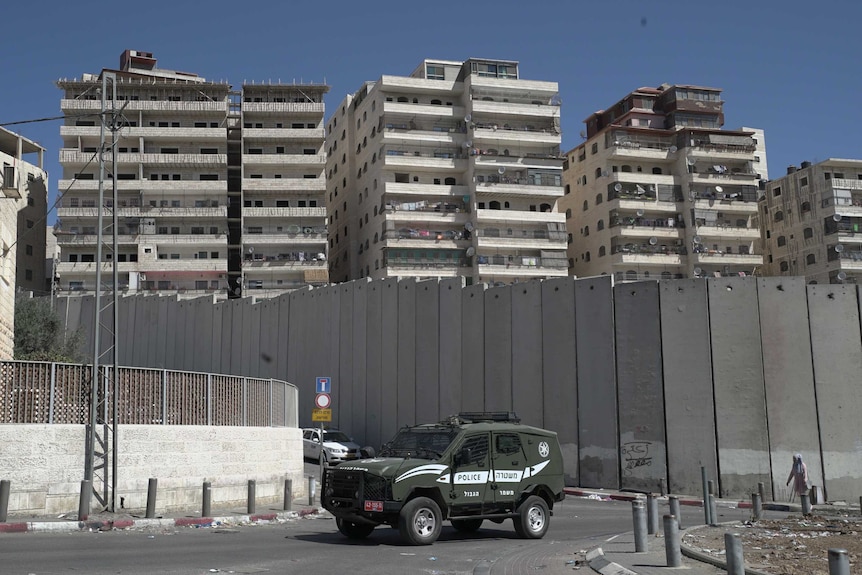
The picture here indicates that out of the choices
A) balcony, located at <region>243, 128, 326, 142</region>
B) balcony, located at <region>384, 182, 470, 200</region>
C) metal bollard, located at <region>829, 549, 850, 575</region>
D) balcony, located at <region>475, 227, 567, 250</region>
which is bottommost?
metal bollard, located at <region>829, 549, 850, 575</region>

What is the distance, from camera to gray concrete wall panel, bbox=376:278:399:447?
124 ft

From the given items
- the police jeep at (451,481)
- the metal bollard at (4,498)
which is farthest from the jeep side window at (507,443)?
the metal bollard at (4,498)

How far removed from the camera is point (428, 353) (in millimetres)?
36406

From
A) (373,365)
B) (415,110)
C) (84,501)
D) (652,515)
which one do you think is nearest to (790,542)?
(652,515)

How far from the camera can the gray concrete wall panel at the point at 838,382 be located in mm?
27172

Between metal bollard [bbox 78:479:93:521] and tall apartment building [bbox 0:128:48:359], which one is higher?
tall apartment building [bbox 0:128:48:359]

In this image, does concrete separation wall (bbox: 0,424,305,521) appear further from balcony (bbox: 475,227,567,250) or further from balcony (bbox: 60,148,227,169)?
balcony (bbox: 60,148,227,169)

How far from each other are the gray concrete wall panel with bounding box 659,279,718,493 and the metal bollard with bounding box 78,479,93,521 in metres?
17.6

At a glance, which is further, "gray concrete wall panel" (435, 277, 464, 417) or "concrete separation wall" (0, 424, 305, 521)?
"gray concrete wall panel" (435, 277, 464, 417)

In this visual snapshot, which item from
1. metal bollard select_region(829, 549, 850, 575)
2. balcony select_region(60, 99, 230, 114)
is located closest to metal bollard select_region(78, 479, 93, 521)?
metal bollard select_region(829, 549, 850, 575)

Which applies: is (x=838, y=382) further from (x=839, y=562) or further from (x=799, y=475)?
(x=839, y=562)

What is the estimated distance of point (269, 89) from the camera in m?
81.8

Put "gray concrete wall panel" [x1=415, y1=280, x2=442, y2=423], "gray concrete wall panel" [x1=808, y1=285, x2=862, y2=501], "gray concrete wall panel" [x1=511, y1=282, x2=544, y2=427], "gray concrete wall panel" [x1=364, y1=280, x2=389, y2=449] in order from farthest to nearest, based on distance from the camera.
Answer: "gray concrete wall panel" [x1=364, y1=280, x2=389, y2=449] < "gray concrete wall panel" [x1=415, y1=280, x2=442, y2=423] < "gray concrete wall panel" [x1=511, y1=282, x2=544, y2=427] < "gray concrete wall panel" [x1=808, y1=285, x2=862, y2=501]

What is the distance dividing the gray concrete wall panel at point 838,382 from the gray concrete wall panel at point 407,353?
15338mm
